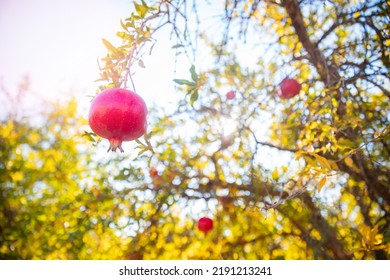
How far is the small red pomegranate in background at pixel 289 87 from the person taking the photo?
5.99 feet

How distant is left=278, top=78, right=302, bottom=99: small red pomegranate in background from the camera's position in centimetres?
183

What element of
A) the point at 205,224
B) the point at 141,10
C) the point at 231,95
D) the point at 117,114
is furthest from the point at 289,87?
the point at 117,114

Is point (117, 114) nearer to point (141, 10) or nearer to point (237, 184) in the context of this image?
point (141, 10)

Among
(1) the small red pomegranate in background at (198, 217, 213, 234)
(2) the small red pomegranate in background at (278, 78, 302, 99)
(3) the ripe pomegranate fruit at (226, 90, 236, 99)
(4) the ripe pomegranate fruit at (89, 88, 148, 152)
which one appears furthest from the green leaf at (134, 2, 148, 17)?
(1) the small red pomegranate in background at (198, 217, 213, 234)

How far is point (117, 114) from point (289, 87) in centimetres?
134

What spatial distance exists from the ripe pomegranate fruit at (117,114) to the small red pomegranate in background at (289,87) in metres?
1.27

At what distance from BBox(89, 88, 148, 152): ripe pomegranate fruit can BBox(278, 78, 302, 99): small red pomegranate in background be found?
49.9 inches

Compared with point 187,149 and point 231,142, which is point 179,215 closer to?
point 187,149

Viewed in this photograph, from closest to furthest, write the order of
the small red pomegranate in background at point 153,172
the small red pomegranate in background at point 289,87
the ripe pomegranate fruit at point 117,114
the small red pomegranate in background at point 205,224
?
the ripe pomegranate fruit at point 117,114
the small red pomegranate in background at point 289,87
the small red pomegranate in background at point 205,224
the small red pomegranate in background at point 153,172

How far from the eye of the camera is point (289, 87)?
183 centimetres

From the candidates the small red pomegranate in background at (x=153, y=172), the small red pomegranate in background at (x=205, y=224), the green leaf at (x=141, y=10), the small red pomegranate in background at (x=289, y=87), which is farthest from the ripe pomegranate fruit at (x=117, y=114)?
the small red pomegranate in background at (x=153, y=172)

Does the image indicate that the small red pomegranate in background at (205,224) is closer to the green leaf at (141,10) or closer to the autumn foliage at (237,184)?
the autumn foliage at (237,184)

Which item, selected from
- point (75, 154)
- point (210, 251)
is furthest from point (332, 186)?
point (75, 154)

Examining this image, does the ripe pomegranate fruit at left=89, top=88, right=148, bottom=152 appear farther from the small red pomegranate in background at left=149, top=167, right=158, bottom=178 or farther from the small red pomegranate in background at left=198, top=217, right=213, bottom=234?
the small red pomegranate in background at left=149, top=167, right=158, bottom=178
